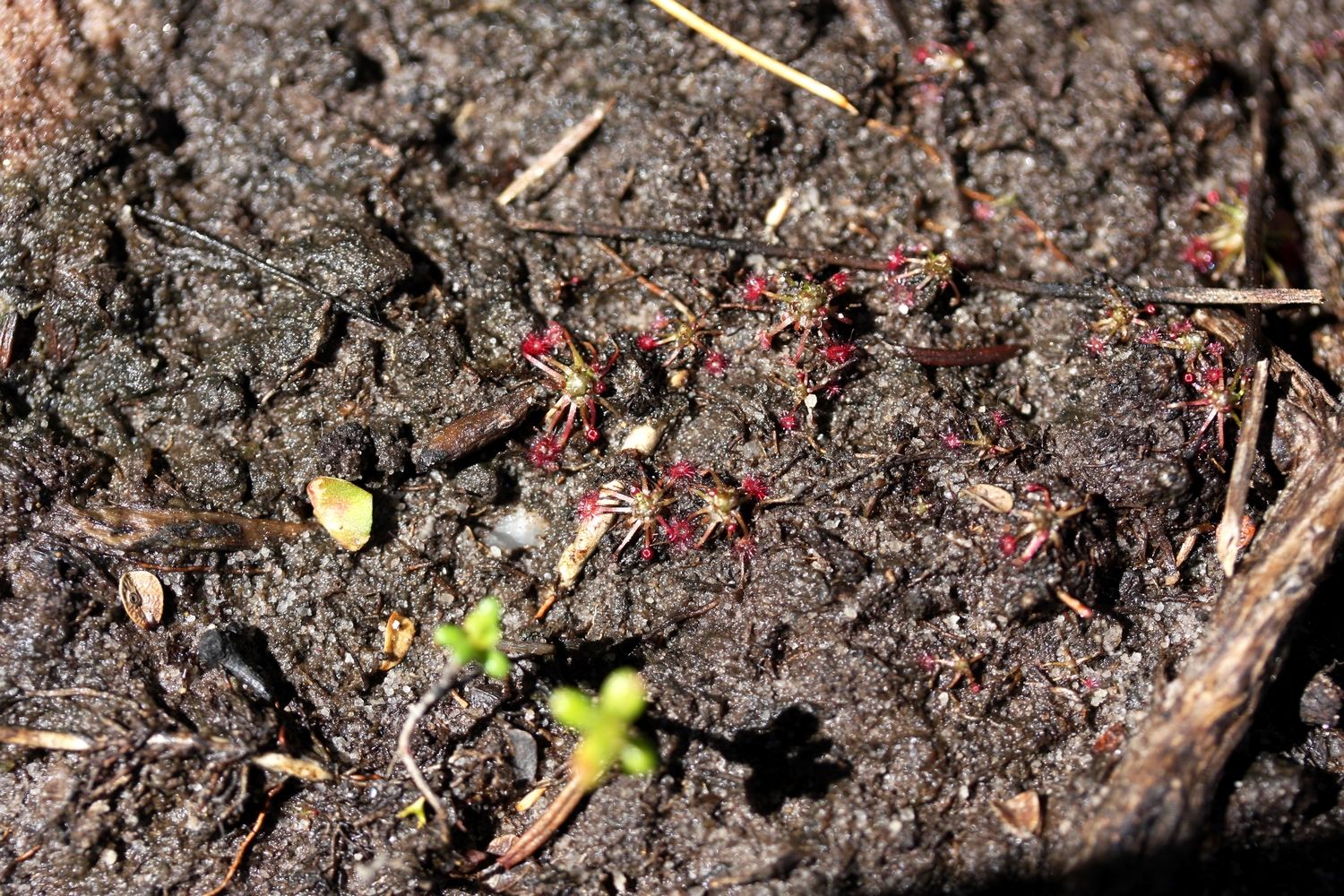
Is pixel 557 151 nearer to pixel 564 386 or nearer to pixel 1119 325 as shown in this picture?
pixel 564 386

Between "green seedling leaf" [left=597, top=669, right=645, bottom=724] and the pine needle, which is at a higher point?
the pine needle

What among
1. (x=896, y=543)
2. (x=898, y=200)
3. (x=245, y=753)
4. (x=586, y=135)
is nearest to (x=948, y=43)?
(x=898, y=200)

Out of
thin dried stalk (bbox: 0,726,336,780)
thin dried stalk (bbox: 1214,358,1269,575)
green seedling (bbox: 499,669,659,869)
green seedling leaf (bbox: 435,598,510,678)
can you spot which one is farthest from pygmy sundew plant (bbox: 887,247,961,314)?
thin dried stalk (bbox: 0,726,336,780)

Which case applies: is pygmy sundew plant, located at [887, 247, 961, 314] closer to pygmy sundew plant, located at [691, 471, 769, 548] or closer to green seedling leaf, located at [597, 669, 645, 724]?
pygmy sundew plant, located at [691, 471, 769, 548]

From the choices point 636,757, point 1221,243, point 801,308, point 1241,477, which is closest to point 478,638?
point 636,757

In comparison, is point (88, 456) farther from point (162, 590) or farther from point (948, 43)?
point (948, 43)

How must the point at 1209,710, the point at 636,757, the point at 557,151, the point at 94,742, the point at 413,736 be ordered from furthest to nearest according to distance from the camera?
the point at 557,151 < the point at 413,736 < the point at 94,742 < the point at 1209,710 < the point at 636,757
